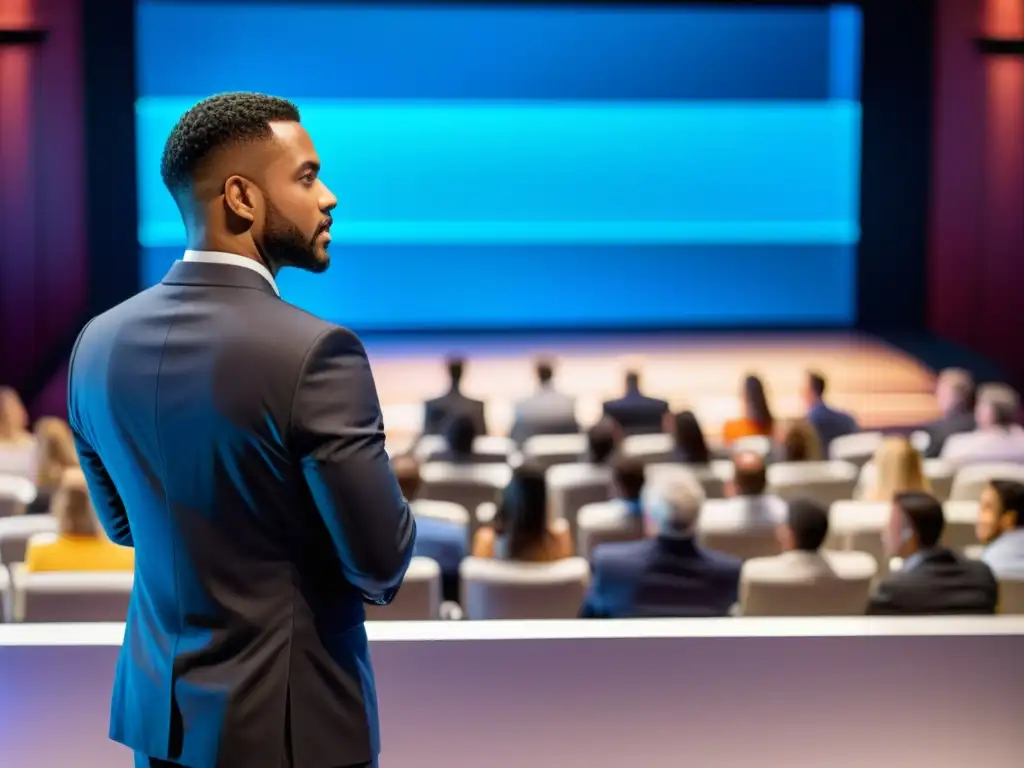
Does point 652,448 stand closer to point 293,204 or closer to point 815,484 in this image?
point 815,484

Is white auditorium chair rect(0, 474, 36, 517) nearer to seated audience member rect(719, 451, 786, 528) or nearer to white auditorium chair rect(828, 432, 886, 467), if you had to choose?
seated audience member rect(719, 451, 786, 528)

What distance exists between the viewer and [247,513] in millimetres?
1284

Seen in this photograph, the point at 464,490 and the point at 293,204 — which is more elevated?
the point at 293,204

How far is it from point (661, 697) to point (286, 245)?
1.07m

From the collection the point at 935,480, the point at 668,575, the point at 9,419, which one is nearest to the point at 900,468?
the point at 935,480

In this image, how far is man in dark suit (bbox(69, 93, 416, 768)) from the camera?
1.25 meters

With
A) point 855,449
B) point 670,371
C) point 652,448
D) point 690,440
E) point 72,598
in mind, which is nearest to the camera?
point 72,598

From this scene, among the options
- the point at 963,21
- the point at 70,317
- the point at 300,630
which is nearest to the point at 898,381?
the point at 963,21

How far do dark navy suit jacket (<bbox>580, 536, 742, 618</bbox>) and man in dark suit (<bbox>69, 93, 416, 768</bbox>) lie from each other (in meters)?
2.05

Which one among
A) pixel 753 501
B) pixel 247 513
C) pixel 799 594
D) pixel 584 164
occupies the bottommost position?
pixel 799 594

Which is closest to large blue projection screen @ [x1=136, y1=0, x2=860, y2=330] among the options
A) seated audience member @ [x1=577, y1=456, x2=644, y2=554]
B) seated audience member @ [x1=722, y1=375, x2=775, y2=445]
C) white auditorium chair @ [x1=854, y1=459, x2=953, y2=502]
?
seated audience member @ [x1=722, y1=375, x2=775, y2=445]

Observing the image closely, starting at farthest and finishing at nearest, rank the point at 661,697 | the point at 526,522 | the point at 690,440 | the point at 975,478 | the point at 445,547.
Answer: the point at 690,440, the point at 975,478, the point at 445,547, the point at 526,522, the point at 661,697

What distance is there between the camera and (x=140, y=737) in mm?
1358

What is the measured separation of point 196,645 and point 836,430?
539 centimetres
